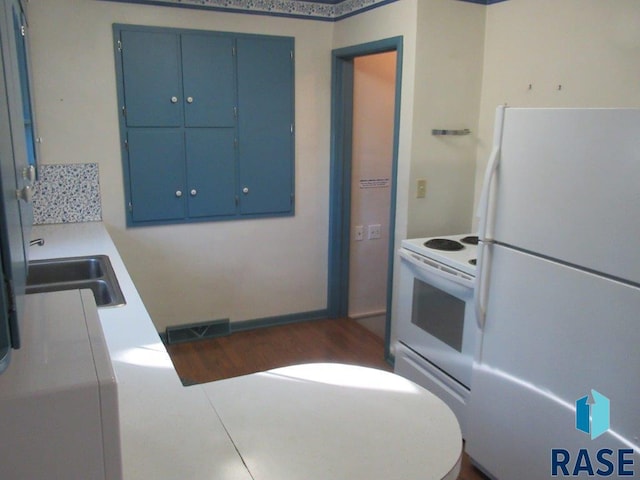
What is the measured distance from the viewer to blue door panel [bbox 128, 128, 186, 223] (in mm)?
3322

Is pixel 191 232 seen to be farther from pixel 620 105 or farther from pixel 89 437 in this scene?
pixel 89 437

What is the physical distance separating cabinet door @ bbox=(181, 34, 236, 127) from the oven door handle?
5.23 ft

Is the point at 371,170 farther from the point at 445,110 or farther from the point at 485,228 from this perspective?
the point at 485,228

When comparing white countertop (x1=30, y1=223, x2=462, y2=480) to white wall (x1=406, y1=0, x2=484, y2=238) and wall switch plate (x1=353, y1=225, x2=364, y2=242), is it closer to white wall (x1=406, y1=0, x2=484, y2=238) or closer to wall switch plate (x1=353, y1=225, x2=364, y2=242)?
white wall (x1=406, y1=0, x2=484, y2=238)

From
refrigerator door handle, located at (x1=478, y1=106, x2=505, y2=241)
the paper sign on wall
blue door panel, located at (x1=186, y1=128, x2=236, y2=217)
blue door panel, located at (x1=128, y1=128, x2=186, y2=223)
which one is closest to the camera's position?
refrigerator door handle, located at (x1=478, y1=106, x2=505, y2=241)

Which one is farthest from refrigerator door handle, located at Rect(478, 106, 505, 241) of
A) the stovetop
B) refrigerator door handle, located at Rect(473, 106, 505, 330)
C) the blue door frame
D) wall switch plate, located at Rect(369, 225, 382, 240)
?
wall switch plate, located at Rect(369, 225, 382, 240)

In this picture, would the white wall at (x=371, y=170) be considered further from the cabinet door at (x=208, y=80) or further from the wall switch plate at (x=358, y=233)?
the cabinet door at (x=208, y=80)

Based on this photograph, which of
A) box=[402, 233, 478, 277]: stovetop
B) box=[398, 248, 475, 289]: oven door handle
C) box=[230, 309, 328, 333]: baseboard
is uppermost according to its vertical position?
box=[402, 233, 478, 277]: stovetop

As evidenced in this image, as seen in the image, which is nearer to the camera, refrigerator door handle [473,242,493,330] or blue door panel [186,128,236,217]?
refrigerator door handle [473,242,493,330]

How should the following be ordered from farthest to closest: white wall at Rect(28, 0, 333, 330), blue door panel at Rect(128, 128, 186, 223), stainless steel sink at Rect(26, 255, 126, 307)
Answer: blue door panel at Rect(128, 128, 186, 223)
white wall at Rect(28, 0, 333, 330)
stainless steel sink at Rect(26, 255, 126, 307)

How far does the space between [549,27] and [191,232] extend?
252cm

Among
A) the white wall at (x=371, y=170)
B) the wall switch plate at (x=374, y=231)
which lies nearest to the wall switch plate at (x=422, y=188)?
the white wall at (x=371, y=170)

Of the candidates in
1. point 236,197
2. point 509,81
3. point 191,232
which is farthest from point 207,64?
point 509,81

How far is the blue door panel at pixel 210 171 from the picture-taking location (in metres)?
3.46
